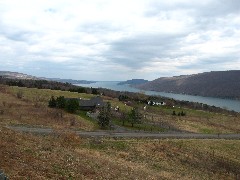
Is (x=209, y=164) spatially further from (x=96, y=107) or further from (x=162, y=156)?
(x=96, y=107)

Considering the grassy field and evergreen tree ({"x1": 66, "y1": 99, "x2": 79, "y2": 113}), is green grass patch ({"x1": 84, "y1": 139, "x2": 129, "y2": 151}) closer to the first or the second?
the grassy field

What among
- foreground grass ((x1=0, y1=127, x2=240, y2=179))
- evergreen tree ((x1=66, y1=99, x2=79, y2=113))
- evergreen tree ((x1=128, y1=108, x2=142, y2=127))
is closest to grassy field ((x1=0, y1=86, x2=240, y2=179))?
foreground grass ((x1=0, y1=127, x2=240, y2=179))

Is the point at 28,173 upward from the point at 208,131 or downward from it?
upward

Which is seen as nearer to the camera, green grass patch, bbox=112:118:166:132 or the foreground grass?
the foreground grass

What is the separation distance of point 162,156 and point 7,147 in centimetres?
2627

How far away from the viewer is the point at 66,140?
35188 millimetres

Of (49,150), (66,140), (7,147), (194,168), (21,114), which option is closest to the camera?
(7,147)

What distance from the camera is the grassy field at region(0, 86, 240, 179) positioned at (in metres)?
18.6

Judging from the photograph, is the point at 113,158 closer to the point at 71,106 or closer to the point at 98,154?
the point at 98,154

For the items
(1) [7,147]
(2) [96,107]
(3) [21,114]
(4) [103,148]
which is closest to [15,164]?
(1) [7,147]

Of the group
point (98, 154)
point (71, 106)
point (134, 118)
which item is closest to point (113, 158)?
point (98, 154)

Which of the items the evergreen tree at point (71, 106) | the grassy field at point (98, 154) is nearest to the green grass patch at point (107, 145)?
the grassy field at point (98, 154)

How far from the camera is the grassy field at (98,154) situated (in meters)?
18.6

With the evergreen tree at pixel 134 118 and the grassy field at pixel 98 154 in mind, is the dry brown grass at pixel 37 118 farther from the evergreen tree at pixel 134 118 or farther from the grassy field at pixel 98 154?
the evergreen tree at pixel 134 118
